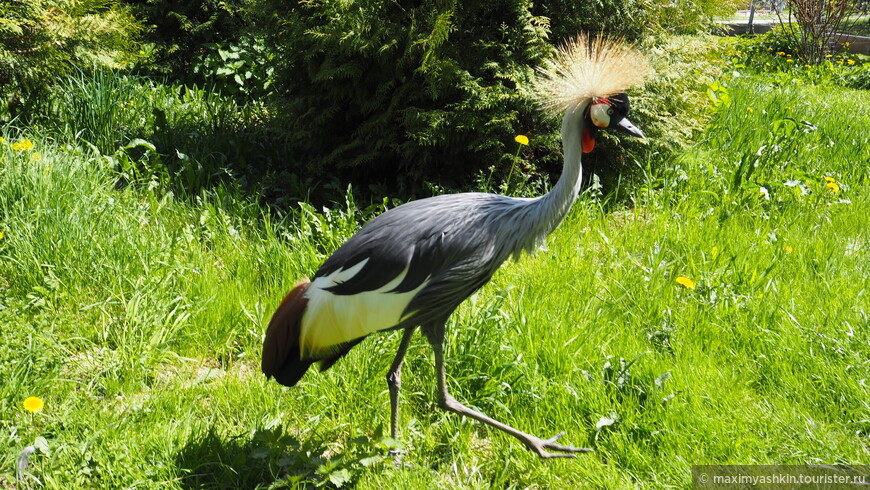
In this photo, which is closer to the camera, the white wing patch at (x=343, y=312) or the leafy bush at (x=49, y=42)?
the white wing patch at (x=343, y=312)

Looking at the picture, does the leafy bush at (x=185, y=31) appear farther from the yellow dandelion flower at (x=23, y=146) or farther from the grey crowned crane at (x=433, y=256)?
the grey crowned crane at (x=433, y=256)

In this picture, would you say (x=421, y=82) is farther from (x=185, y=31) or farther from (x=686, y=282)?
(x=185, y=31)

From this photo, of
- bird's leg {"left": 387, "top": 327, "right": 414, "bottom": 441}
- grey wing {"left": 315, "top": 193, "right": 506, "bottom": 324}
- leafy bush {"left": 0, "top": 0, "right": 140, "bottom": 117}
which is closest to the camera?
grey wing {"left": 315, "top": 193, "right": 506, "bottom": 324}

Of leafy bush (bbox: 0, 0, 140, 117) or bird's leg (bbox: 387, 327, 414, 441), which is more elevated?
leafy bush (bbox: 0, 0, 140, 117)

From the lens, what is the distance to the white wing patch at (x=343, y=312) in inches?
92.7

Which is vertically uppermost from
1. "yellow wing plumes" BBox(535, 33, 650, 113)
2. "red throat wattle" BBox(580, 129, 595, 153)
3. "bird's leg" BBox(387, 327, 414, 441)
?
"yellow wing plumes" BBox(535, 33, 650, 113)

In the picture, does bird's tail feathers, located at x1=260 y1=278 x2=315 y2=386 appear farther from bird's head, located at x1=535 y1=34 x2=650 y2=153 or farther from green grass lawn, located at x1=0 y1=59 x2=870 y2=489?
bird's head, located at x1=535 y1=34 x2=650 y2=153

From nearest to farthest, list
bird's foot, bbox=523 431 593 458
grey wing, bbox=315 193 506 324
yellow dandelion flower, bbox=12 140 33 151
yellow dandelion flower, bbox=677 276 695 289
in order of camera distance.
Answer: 1. grey wing, bbox=315 193 506 324
2. bird's foot, bbox=523 431 593 458
3. yellow dandelion flower, bbox=677 276 695 289
4. yellow dandelion flower, bbox=12 140 33 151

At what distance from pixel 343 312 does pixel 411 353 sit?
0.77 metres

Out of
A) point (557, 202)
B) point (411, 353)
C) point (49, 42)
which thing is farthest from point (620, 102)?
point (49, 42)

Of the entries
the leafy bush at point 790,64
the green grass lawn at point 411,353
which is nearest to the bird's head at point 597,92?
the green grass lawn at point 411,353

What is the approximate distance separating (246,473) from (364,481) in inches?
17.2

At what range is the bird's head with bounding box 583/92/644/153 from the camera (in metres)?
2.35

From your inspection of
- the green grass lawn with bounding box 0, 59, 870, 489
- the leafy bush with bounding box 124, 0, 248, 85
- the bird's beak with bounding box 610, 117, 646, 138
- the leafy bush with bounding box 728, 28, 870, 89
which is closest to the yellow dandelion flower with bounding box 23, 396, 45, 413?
the green grass lawn with bounding box 0, 59, 870, 489
